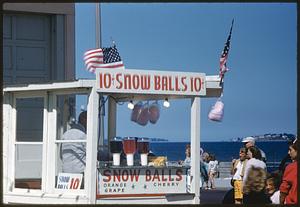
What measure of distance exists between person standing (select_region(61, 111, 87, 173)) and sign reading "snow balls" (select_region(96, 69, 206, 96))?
1.68 ft

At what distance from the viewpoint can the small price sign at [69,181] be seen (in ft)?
30.2

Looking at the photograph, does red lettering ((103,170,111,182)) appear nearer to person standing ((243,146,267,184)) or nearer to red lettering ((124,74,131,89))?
red lettering ((124,74,131,89))

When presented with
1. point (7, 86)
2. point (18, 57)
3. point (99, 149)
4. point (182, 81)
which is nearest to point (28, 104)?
point (7, 86)

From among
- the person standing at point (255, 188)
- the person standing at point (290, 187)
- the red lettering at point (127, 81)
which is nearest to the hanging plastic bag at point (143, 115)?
the red lettering at point (127, 81)

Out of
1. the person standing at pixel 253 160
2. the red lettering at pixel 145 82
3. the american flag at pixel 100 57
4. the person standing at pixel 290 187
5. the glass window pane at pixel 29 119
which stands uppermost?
the american flag at pixel 100 57

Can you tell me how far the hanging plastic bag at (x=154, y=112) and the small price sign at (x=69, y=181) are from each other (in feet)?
4.64

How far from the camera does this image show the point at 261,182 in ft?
30.7

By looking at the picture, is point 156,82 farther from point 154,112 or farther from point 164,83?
point 154,112

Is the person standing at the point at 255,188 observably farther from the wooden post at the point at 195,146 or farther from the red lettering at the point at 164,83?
the red lettering at the point at 164,83

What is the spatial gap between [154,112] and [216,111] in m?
1.13

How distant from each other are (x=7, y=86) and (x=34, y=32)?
397 centimetres

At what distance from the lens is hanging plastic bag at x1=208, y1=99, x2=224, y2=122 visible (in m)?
10.8

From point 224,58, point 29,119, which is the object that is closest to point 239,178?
point 224,58

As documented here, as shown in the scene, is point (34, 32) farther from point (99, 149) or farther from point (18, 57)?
point (99, 149)
